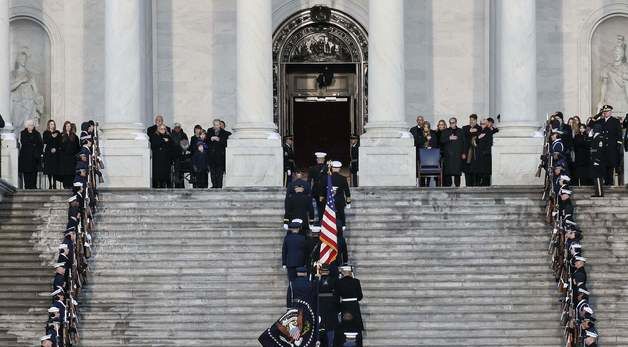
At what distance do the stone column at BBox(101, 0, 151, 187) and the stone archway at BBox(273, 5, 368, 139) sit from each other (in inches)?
314

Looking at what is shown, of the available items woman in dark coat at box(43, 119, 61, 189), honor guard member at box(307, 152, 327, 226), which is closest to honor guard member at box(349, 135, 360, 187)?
honor guard member at box(307, 152, 327, 226)

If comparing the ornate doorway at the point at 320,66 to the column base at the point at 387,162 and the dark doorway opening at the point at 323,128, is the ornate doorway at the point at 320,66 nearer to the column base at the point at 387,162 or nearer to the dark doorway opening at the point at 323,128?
the dark doorway opening at the point at 323,128

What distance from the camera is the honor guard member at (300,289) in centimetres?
4438

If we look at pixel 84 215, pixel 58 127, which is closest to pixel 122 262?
pixel 84 215

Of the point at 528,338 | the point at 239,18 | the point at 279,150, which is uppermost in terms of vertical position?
the point at 239,18

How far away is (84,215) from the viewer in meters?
49.3

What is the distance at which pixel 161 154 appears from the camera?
2158 inches

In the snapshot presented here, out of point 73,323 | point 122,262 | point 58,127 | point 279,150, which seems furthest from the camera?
point 58,127

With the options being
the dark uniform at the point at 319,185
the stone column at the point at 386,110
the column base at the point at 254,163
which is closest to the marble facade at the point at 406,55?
the stone column at the point at 386,110

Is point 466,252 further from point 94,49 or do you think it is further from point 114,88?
point 94,49

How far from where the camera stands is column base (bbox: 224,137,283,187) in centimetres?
5444

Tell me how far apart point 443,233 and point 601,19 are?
47.7ft

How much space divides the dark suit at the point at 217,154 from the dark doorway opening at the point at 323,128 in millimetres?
8757

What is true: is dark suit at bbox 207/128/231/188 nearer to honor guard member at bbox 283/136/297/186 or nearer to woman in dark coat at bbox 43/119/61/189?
honor guard member at bbox 283/136/297/186
